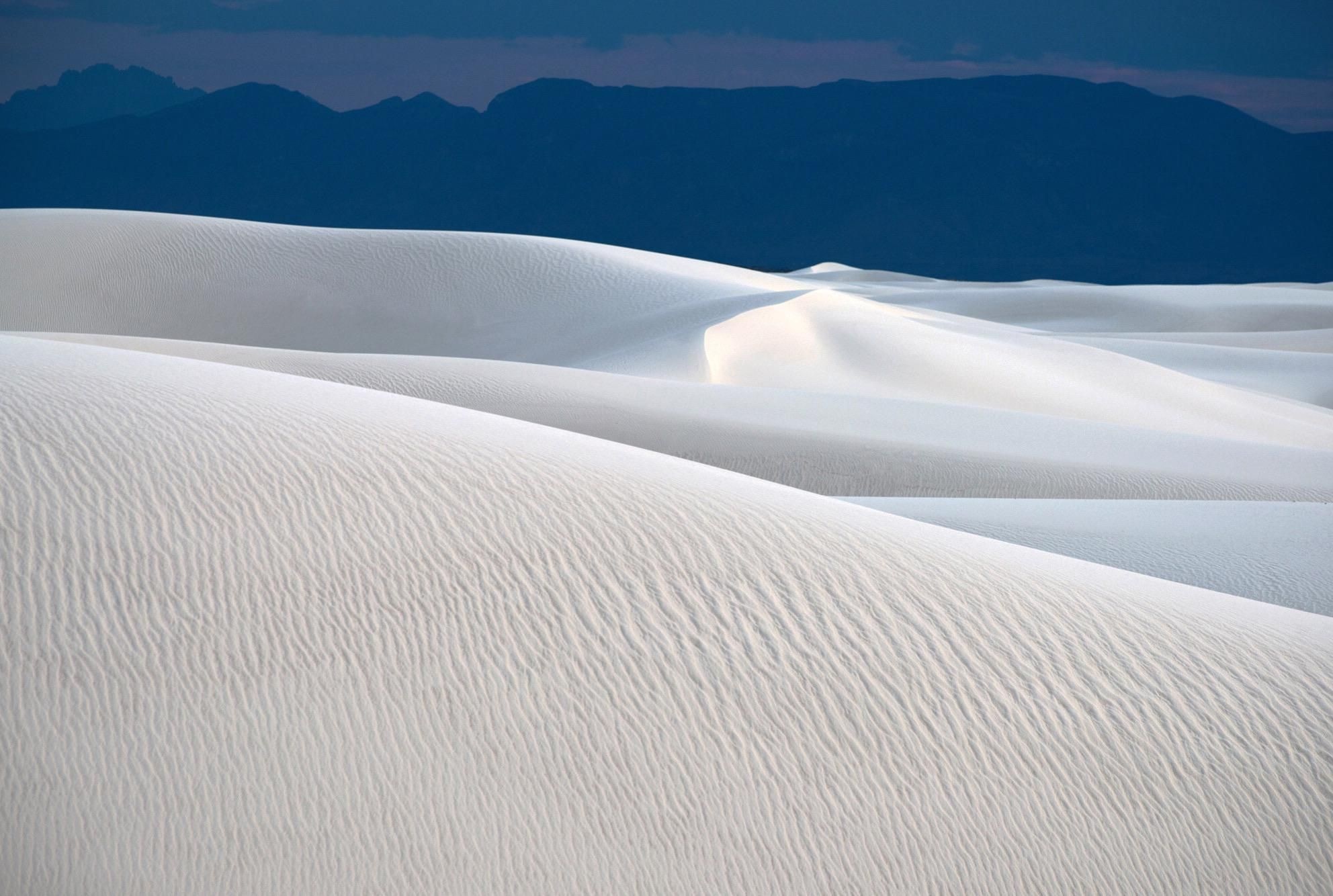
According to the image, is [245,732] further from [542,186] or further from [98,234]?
[542,186]

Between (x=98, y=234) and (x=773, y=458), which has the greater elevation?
(x=98, y=234)

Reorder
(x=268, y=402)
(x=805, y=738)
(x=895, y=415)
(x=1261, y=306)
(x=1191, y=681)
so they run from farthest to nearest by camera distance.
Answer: (x=1261, y=306) < (x=895, y=415) < (x=268, y=402) < (x=1191, y=681) < (x=805, y=738)

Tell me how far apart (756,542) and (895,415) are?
298 centimetres

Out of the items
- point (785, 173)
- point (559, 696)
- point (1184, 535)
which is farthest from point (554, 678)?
point (785, 173)

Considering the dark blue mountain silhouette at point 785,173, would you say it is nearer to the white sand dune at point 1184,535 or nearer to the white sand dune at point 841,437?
the white sand dune at point 841,437

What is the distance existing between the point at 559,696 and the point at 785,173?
140ft

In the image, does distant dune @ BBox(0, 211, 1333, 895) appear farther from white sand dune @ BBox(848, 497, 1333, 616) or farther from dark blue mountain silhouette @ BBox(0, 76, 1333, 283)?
dark blue mountain silhouette @ BBox(0, 76, 1333, 283)

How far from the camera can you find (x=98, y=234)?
26.8 ft

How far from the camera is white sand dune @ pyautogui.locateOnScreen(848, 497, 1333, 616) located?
89.8 inches

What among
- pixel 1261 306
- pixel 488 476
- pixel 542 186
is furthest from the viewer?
pixel 542 186

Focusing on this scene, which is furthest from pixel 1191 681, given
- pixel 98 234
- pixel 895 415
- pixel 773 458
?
pixel 98 234

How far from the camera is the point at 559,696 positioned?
47.9 inches

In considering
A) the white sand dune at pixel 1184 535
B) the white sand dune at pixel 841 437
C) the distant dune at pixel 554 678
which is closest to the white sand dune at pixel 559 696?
the distant dune at pixel 554 678

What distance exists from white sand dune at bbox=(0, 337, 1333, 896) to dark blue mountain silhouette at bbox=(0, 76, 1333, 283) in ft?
123
